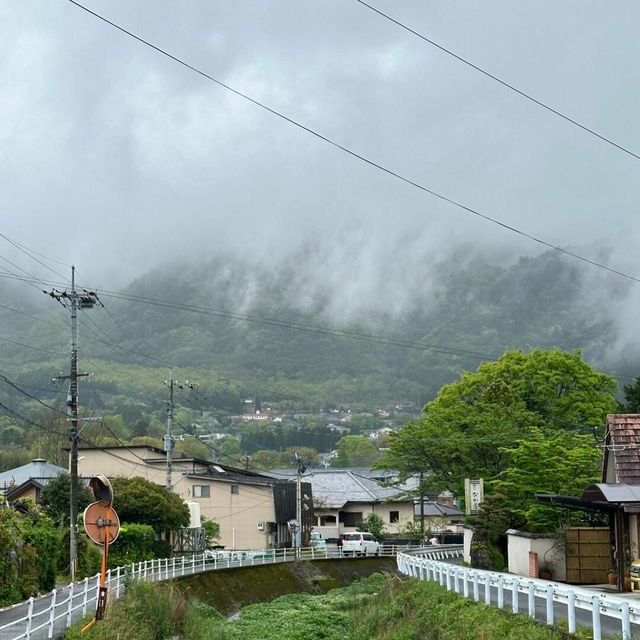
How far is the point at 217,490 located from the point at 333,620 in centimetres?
3891

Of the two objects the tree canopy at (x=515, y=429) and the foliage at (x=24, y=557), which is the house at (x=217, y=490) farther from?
the foliage at (x=24, y=557)

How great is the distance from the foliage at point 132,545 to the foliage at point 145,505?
1.97m

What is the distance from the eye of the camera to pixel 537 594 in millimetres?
22594

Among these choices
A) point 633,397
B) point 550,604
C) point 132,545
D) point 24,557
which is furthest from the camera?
point 633,397

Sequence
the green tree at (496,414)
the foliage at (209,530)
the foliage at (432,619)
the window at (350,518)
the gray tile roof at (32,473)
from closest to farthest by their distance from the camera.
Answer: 1. the foliage at (432,619)
2. the green tree at (496,414)
3. the gray tile roof at (32,473)
4. the foliage at (209,530)
5. the window at (350,518)

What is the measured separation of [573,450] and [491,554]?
6714 millimetres

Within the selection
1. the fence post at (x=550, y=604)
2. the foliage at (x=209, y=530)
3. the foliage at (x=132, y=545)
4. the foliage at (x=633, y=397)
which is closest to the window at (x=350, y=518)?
the foliage at (x=209, y=530)

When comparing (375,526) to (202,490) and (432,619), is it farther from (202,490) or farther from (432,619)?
(432,619)

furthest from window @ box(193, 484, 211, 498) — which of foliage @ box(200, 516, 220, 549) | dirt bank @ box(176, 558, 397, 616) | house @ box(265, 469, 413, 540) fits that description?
dirt bank @ box(176, 558, 397, 616)

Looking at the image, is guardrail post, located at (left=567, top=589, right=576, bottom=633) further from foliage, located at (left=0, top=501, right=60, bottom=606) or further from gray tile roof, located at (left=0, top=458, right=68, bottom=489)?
gray tile roof, located at (left=0, top=458, right=68, bottom=489)

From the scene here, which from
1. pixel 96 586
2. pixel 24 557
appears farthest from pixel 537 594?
pixel 96 586

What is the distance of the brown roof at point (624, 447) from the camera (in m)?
35.8

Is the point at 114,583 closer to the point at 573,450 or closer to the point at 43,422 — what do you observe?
the point at 573,450

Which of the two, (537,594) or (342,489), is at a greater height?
(537,594)
